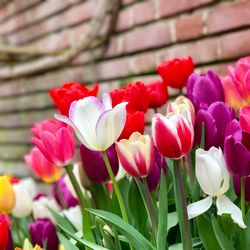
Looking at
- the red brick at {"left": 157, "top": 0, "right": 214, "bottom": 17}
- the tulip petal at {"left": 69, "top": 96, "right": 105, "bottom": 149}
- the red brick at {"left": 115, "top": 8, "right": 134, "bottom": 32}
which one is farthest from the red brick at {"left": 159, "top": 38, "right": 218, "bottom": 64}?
the tulip petal at {"left": 69, "top": 96, "right": 105, "bottom": 149}

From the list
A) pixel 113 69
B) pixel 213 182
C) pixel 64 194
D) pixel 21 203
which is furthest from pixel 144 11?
pixel 213 182

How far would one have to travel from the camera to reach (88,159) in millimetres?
834

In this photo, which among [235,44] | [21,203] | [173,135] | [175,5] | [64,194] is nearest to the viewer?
[173,135]

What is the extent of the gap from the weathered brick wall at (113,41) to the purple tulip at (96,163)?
825 mm

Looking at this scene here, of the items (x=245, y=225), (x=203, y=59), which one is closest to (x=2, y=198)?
(x=245, y=225)

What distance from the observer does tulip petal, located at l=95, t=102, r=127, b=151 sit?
2.32ft

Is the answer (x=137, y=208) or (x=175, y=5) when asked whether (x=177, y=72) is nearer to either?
(x=137, y=208)

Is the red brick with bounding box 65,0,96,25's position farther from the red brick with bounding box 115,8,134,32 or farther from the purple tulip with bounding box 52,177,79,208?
the purple tulip with bounding box 52,177,79,208

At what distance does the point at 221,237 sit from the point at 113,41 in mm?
1661

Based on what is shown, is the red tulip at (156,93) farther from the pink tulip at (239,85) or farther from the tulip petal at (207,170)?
the tulip petal at (207,170)

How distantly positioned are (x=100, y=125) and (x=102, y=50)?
1.66 meters

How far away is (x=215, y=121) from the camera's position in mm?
771

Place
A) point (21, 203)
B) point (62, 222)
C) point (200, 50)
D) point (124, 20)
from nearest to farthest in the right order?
point (62, 222) < point (21, 203) < point (200, 50) < point (124, 20)

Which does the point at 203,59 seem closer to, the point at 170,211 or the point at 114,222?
the point at 170,211
